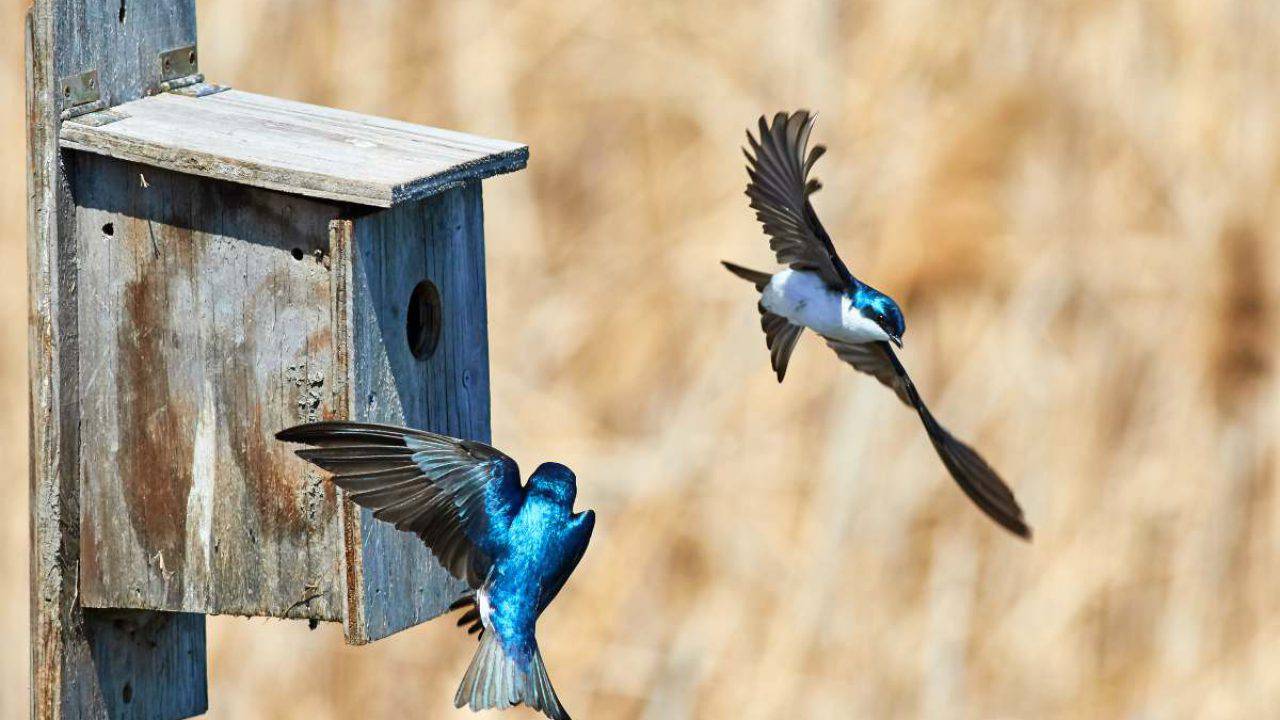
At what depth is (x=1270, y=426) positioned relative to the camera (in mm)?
5547

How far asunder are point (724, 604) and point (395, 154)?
9.23ft

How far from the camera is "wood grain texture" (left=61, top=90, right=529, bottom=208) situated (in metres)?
3.05

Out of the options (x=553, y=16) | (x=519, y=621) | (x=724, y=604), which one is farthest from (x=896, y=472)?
(x=519, y=621)

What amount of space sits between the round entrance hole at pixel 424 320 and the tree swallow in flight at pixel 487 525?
32 centimetres

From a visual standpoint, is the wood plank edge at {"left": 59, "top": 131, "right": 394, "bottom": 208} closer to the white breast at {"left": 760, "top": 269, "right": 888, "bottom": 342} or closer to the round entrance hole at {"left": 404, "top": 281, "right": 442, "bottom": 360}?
the round entrance hole at {"left": 404, "top": 281, "right": 442, "bottom": 360}

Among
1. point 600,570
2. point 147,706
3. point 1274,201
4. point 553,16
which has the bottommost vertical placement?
point 147,706

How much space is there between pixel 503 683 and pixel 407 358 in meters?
0.53

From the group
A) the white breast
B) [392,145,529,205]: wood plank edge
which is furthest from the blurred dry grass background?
[392,145,529,205]: wood plank edge

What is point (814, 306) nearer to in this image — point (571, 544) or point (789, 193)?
point (789, 193)

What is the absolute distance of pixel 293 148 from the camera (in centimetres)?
315

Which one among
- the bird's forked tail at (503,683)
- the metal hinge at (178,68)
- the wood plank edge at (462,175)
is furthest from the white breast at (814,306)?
the metal hinge at (178,68)

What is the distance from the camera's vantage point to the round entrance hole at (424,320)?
3.35 metres

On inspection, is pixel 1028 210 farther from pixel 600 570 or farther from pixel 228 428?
pixel 228 428

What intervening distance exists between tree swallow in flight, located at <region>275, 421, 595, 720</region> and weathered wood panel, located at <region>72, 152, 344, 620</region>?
0.77 ft
